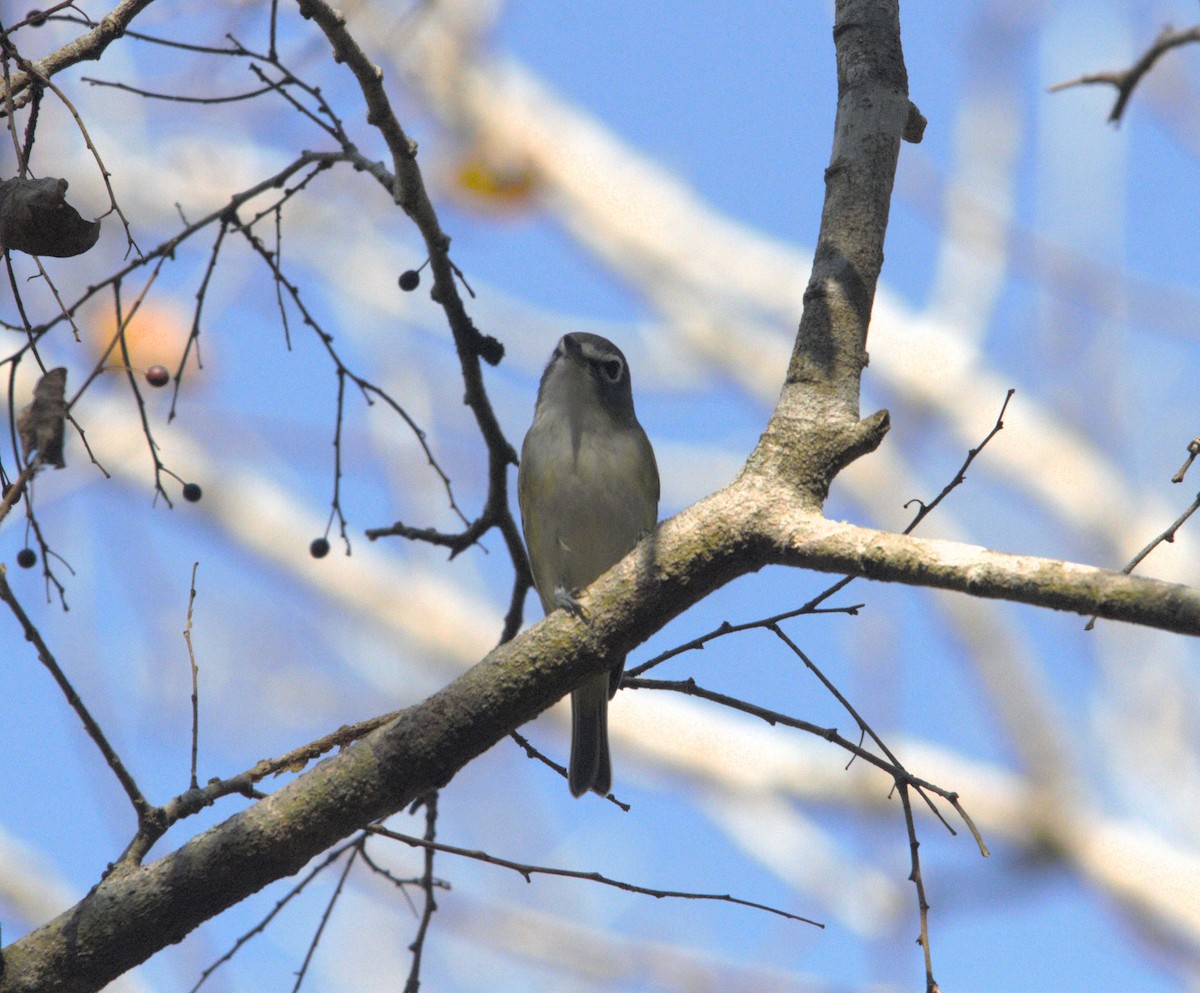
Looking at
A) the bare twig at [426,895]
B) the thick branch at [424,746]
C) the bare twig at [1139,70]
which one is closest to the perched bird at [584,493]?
the bare twig at [426,895]

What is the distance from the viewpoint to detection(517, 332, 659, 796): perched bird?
5543 mm

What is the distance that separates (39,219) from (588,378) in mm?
3199

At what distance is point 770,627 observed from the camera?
10.5 ft

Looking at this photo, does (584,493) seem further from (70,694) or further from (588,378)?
(70,694)

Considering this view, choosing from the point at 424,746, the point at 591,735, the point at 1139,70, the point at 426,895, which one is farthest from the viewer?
the point at 591,735

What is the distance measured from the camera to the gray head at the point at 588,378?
19.1 ft

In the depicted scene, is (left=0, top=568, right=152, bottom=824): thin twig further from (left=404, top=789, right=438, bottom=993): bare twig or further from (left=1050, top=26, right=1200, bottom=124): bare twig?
(left=1050, top=26, right=1200, bottom=124): bare twig

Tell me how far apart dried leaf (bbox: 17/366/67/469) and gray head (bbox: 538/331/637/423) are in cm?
336

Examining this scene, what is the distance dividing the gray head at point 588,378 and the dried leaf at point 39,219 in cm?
298

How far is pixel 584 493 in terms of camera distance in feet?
18.1

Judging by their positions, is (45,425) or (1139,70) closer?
(1139,70)

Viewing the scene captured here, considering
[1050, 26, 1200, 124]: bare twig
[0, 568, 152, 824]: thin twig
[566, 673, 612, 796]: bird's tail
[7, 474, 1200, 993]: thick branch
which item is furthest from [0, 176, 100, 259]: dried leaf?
[566, 673, 612, 796]: bird's tail

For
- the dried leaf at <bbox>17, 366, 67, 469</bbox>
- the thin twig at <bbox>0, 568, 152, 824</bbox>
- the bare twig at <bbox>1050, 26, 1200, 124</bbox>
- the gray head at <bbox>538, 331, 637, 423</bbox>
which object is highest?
the gray head at <bbox>538, 331, 637, 423</bbox>

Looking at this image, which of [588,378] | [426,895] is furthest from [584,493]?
[426,895]
